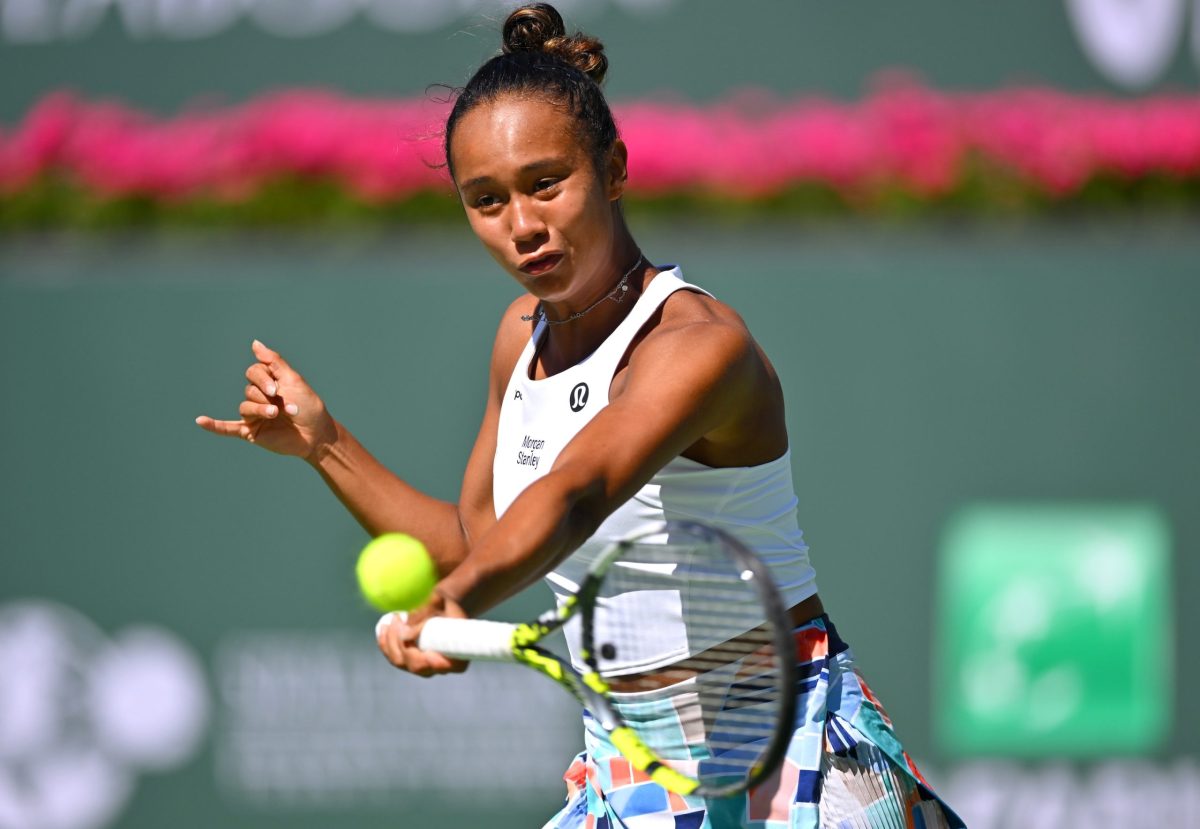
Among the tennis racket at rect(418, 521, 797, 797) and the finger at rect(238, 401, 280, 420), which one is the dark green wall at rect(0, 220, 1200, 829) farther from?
the tennis racket at rect(418, 521, 797, 797)

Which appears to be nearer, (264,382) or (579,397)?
(579,397)

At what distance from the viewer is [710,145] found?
19.8 feet

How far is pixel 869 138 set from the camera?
5.88 metres

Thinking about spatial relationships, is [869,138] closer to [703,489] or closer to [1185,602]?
[1185,602]

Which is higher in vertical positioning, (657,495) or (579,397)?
(579,397)

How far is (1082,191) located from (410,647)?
431 cm

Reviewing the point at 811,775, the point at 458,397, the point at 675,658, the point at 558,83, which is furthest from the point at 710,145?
the point at 811,775

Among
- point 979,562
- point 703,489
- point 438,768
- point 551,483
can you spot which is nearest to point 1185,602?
point 979,562

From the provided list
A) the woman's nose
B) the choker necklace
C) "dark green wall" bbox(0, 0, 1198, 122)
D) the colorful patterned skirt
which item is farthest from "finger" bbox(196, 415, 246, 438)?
"dark green wall" bbox(0, 0, 1198, 122)

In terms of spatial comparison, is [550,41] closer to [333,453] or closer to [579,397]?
[579,397]

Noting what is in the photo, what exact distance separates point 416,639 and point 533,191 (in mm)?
761

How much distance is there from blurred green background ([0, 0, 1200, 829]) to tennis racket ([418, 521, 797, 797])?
2.99 m

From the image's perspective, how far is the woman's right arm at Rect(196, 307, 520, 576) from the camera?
2.84 meters

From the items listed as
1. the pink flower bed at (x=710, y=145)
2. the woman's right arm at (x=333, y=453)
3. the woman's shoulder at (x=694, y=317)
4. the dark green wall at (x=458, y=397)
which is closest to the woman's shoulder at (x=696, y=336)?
the woman's shoulder at (x=694, y=317)
